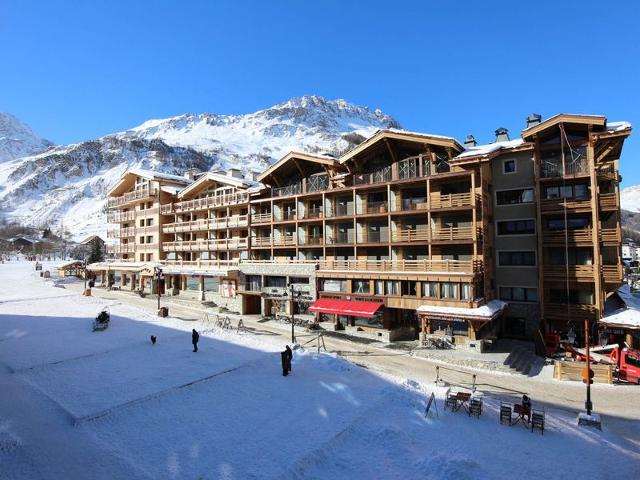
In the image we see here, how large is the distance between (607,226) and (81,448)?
117ft

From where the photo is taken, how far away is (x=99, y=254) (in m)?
77.0

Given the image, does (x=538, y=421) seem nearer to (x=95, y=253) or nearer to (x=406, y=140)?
(x=406, y=140)

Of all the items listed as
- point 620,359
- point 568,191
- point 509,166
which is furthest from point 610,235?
point 620,359

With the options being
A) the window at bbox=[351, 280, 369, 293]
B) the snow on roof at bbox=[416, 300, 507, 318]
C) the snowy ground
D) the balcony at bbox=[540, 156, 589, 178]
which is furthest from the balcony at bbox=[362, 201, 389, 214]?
the snowy ground

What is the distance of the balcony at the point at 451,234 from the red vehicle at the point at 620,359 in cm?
1022

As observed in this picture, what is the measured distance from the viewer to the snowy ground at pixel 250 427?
38.7ft

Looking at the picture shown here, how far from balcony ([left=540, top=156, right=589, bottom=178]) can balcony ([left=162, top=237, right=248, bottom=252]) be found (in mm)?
30471

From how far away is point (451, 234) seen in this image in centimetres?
2888

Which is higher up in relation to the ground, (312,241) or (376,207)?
(376,207)

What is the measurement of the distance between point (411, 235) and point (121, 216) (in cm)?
5150

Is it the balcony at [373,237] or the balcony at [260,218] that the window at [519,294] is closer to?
the balcony at [373,237]

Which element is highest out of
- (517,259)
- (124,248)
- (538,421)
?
(124,248)

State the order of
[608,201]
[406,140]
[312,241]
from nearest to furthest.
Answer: [608,201] → [406,140] → [312,241]

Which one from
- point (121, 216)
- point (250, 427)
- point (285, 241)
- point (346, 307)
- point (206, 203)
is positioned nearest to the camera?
point (250, 427)
